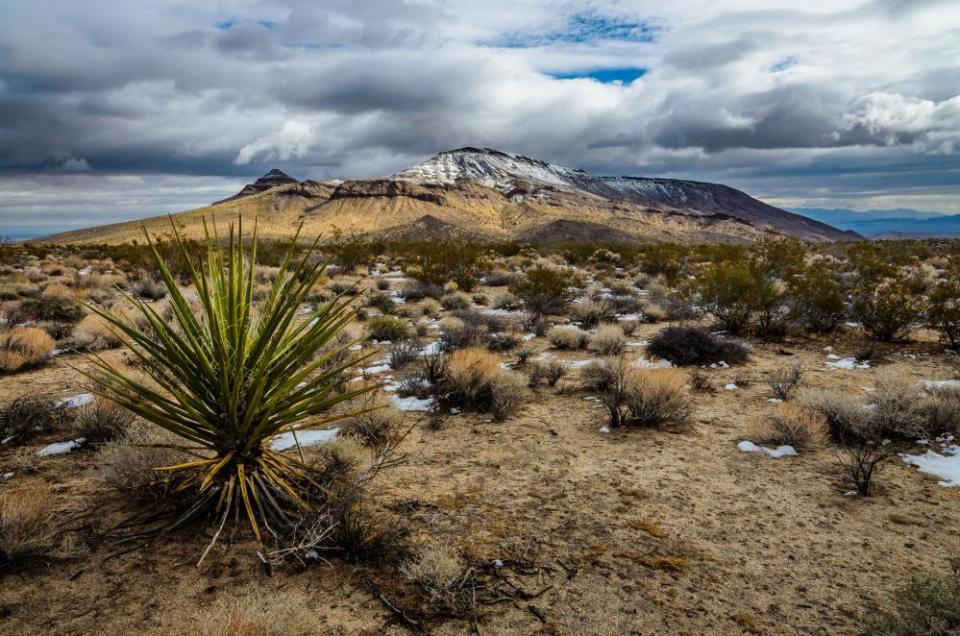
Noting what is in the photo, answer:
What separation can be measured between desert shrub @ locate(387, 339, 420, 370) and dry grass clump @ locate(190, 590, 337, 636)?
19.2 ft

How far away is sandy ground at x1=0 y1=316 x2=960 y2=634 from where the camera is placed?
3127mm

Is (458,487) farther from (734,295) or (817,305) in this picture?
(817,305)

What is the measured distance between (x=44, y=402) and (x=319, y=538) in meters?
5.12

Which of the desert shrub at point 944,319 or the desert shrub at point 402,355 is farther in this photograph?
the desert shrub at point 944,319

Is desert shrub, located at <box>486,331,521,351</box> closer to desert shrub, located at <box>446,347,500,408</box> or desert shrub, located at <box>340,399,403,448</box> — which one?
desert shrub, located at <box>446,347,500,408</box>

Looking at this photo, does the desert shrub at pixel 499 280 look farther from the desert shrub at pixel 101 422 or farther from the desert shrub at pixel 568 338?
the desert shrub at pixel 101 422

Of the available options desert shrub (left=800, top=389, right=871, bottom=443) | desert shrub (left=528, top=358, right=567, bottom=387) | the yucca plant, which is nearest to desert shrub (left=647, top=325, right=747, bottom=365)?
desert shrub (left=528, top=358, right=567, bottom=387)

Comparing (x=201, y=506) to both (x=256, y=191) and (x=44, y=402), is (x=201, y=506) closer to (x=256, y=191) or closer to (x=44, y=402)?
(x=44, y=402)

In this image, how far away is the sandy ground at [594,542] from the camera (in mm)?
3127

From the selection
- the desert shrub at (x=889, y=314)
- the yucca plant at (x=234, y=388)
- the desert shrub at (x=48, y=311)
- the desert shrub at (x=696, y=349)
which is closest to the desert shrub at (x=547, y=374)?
the desert shrub at (x=696, y=349)

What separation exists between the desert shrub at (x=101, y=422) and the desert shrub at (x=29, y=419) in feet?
1.45

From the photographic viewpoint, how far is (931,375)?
8133mm

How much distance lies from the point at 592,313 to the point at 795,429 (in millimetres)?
7082

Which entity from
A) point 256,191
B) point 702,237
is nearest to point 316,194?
point 256,191
